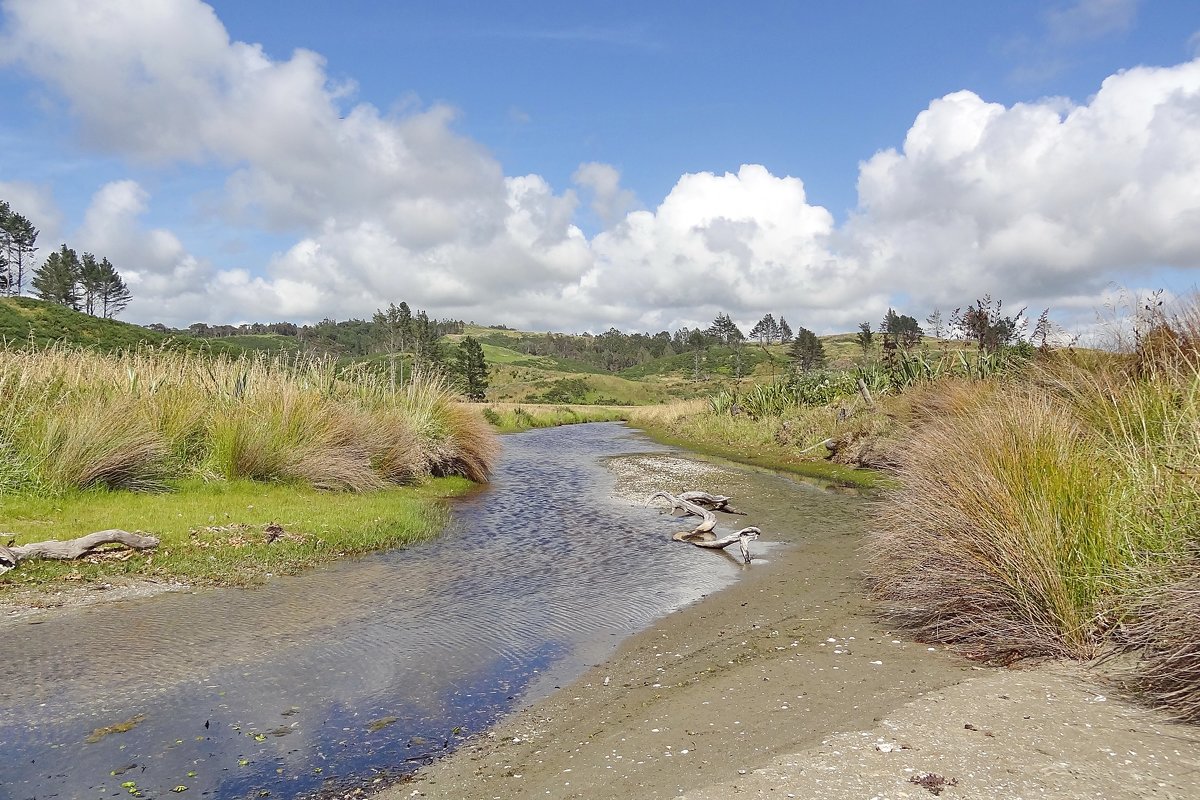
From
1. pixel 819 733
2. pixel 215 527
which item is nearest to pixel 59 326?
pixel 215 527

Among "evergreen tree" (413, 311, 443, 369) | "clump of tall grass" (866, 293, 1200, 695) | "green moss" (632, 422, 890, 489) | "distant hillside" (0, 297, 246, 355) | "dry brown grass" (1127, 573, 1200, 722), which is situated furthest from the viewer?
"evergreen tree" (413, 311, 443, 369)

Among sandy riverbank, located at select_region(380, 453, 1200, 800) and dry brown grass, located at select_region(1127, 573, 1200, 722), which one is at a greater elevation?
dry brown grass, located at select_region(1127, 573, 1200, 722)

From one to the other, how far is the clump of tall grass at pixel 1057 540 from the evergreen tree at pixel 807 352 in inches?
2252

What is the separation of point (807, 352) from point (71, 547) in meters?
67.5

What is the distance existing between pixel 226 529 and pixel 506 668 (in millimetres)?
5509

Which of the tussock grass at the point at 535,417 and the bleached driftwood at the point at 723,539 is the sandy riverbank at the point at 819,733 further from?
the tussock grass at the point at 535,417

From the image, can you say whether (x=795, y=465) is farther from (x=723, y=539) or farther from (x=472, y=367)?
(x=472, y=367)

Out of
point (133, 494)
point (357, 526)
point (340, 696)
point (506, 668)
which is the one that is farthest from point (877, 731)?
point (133, 494)

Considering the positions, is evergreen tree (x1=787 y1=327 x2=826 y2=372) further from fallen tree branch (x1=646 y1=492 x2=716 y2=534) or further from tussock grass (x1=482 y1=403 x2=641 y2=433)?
fallen tree branch (x1=646 y1=492 x2=716 y2=534)

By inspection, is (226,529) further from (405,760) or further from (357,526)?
(405,760)

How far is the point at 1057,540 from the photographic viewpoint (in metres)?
5.46

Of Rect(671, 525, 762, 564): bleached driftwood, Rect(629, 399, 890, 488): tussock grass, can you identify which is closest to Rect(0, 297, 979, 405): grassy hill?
Rect(629, 399, 890, 488): tussock grass

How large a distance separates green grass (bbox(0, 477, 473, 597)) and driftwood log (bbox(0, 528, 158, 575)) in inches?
3.8

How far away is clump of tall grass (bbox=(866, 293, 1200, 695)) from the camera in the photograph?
15.5 ft
